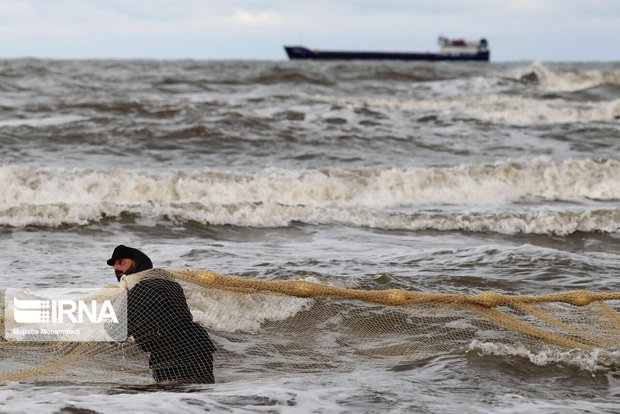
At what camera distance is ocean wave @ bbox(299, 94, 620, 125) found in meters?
25.4

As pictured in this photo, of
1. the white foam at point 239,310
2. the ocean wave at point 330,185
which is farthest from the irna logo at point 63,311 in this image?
the ocean wave at point 330,185

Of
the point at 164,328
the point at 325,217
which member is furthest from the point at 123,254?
the point at 325,217

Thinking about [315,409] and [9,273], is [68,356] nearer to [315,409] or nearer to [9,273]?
[315,409]

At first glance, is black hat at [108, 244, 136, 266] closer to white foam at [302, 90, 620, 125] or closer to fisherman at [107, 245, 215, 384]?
fisherman at [107, 245, 215, 384]

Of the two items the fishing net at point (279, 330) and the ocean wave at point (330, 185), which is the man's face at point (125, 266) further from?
the ocean wave at point (330, 185)

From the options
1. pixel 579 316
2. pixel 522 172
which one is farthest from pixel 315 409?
pixel 522 172

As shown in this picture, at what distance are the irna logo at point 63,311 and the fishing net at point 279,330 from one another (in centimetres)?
12

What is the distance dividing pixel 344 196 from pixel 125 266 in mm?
9465

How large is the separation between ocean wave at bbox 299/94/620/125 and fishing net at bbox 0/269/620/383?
61.6ft

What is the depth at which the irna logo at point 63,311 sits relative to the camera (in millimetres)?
5211

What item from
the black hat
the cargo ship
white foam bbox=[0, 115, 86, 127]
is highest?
the cargo ship

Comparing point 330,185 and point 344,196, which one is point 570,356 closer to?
point 344,196

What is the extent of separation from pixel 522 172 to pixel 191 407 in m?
12.6

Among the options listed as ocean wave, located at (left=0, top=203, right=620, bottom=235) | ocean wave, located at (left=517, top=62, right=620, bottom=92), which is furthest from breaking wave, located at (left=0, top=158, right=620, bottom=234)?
ocean wave, located at (left=517, top=62, right=620, bottom=92)
